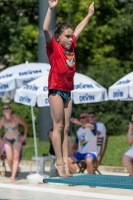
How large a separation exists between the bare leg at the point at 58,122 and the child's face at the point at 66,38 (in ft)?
1.92

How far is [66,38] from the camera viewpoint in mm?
7129

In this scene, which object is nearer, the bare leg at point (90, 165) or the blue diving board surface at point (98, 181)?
the blue diving board surface at point (98, 181)

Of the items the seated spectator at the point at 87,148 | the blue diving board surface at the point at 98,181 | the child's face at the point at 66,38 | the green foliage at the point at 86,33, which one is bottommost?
the blue diving board surface at the point at 98,181

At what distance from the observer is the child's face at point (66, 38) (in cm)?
712

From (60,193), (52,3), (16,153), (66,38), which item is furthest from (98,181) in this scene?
(16,153)

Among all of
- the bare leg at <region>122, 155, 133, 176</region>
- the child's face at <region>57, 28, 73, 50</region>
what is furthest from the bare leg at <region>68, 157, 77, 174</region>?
the child's face at <region>57, 28, 73, 50</region>

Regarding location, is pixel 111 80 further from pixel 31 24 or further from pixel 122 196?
pixel 122 196

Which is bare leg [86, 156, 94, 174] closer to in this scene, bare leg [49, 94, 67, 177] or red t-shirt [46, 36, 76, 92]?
bare leg [49, 94, 67, 177]

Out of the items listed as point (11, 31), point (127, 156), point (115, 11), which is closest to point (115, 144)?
point (127, 156)

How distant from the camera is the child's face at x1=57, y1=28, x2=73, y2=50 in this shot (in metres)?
7.12

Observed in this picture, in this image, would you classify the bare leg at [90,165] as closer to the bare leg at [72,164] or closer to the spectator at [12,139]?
the bare leg at [72,164]

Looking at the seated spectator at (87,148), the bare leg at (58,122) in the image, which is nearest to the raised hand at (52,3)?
the bare leg at (58,122)

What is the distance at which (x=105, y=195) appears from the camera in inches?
462

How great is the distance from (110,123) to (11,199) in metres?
14.1
